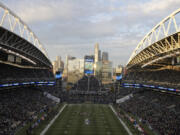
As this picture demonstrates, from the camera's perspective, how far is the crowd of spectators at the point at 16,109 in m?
31.3

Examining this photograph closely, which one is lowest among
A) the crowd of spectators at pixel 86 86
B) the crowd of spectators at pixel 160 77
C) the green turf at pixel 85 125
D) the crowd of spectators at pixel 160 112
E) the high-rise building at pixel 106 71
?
the green turf at pixel 85 125

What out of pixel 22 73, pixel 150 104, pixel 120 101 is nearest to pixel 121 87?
pixel 120 101

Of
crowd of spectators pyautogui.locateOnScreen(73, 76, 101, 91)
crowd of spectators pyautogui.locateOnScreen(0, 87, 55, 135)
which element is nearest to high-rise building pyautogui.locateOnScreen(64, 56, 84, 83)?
crowd of spectators pyautogui.locateOnScreen(73, 76, 101, 91)

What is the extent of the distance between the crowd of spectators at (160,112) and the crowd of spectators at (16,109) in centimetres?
2444

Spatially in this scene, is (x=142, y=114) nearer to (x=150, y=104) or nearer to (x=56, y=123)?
(x=150, y=104)

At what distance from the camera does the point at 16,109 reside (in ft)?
128

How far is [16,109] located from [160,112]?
32765mm

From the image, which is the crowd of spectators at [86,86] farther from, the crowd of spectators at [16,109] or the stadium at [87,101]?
the crowd of spectators at [16,109]

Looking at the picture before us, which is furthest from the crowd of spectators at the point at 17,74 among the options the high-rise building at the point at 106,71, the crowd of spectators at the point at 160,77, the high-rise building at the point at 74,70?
the high-rise building at the point at 106,71

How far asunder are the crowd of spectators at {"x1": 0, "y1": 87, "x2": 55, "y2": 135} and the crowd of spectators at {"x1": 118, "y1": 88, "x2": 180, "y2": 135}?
2444 centimetres

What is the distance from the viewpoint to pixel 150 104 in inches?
1877

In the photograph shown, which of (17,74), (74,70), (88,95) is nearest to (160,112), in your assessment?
(88,95)

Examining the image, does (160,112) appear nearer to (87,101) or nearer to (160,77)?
(160,77)

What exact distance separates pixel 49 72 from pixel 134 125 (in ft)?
176
